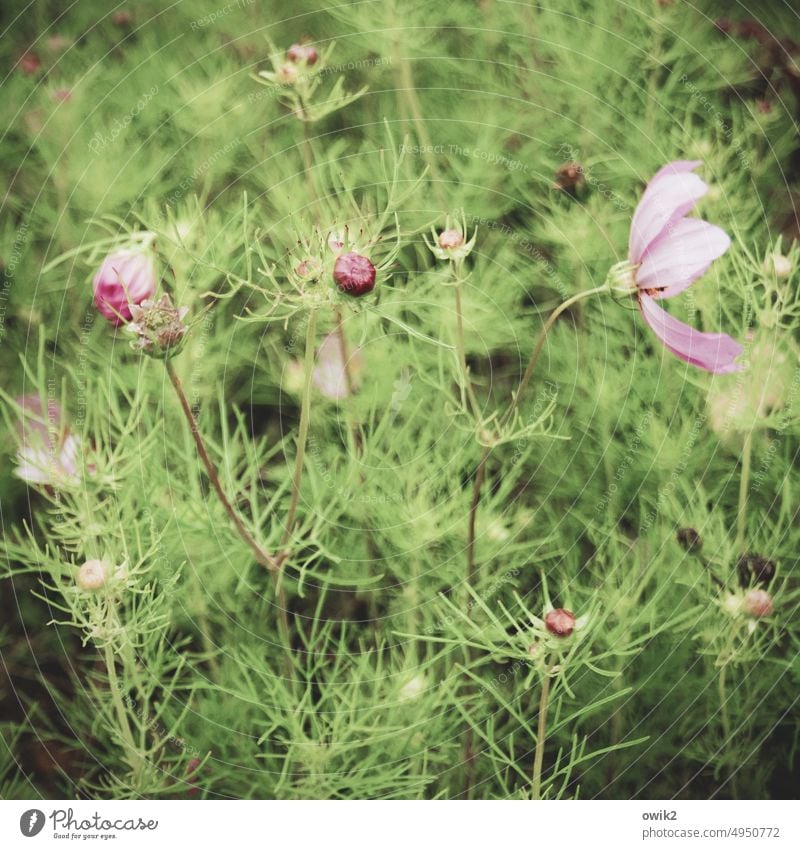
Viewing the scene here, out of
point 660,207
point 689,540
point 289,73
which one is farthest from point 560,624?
point 289,73

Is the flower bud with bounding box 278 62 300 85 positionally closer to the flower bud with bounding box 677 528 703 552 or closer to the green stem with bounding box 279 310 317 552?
the green stem with bounding box 279 310 317 552

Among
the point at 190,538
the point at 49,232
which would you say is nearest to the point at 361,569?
the point at 190,538

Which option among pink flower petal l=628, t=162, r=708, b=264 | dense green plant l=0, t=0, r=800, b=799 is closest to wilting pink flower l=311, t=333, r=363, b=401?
dense green plant l=0, t=0, r=800, b=799

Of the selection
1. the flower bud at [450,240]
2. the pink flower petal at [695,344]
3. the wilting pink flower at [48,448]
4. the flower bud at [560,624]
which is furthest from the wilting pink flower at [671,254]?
the wilting pink flower at [48,448]

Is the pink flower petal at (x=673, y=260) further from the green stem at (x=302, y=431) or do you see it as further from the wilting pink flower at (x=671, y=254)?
the green stem at (x=302, y=431)
